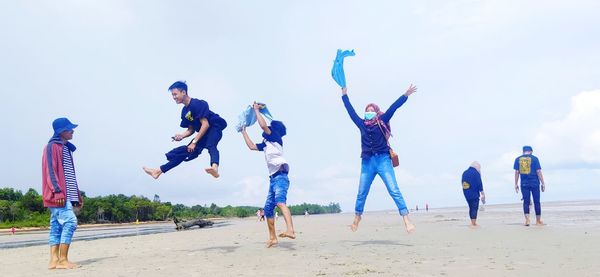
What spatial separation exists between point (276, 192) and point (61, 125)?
11.0 feet

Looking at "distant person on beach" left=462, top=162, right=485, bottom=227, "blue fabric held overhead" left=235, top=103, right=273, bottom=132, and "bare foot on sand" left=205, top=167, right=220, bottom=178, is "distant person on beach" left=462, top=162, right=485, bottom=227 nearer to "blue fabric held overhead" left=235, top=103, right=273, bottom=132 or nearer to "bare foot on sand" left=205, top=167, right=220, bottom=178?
"blue fabric held overhead" left=235, top=103, right=273, bottom=132

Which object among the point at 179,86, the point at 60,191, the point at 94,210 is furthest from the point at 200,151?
the point at 94,210

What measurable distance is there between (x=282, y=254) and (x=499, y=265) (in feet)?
9.31

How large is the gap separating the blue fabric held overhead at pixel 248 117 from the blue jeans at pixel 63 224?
2.85 m

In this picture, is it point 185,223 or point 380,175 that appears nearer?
point 380,175

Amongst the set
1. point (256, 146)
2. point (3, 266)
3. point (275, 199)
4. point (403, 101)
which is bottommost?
point (3, 266)

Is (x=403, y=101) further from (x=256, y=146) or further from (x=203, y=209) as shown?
(x=203, y=209)

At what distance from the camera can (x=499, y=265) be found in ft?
16.2

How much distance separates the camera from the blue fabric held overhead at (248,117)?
311 inches

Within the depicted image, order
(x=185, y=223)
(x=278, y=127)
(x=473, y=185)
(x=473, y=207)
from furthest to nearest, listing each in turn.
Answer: (x=185, y=223)
(x=473, y=185)
(x=473, y=207)
(x=278, y=127)

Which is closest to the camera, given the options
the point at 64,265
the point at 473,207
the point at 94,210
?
the point at 64,265

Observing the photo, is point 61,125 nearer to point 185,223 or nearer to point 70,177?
point 70,177

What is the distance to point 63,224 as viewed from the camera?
21.1 feet


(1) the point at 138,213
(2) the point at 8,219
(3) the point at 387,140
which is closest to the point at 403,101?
(3) the point at 387,140
